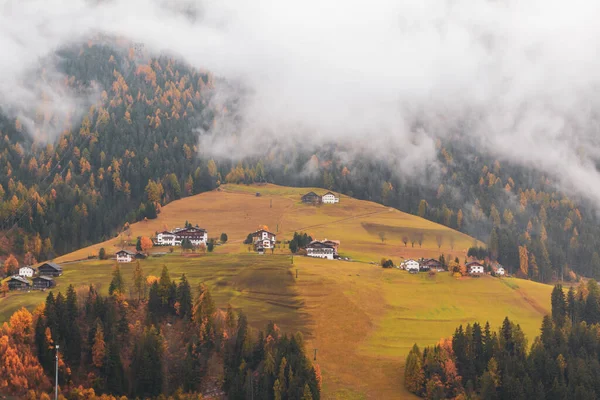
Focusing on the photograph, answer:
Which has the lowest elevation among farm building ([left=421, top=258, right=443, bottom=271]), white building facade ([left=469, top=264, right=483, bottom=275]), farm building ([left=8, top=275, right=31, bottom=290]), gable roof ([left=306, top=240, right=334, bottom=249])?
farm building ([left=8, top=275, right=31, bottom=290])

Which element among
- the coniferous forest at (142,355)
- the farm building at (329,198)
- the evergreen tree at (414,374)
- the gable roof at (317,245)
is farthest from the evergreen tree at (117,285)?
the farm building at (329,198)

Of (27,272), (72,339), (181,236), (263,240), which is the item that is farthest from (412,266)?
(27,272)

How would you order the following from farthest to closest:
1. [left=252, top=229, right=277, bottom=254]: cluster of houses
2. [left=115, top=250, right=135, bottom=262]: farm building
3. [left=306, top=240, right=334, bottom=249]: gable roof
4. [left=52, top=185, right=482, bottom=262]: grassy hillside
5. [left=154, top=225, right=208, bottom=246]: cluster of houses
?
[left=52, top=185, right=482, bottom=262]: grassy hillside, [left=154, top=225, right=208, bottom=246]: cluster of houses, [left=306, top=240, right=334, bottom=249]: gable roof, [left=252, top=229, right=277, bottom=254]: cluster of houses, [left=115, top=250, right=135, bottom=262]: farm building

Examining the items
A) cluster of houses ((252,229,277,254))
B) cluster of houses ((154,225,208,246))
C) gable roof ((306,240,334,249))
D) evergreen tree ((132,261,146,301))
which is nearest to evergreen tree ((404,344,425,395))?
evergreen tree ((132,261,146,301))

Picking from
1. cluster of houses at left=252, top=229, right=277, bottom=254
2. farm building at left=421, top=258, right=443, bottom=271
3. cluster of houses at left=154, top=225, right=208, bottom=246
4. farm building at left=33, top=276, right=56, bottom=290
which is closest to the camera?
farm building at left=33, top=276, right=56, bottom=290

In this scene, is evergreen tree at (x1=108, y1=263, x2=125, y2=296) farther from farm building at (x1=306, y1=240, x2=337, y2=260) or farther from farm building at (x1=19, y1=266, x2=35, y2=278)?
farm building at (x1=306, y1=240, x2=337, y2=260)

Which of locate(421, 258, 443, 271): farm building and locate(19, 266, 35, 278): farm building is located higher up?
locate(421, 258, 443, 271): farm building

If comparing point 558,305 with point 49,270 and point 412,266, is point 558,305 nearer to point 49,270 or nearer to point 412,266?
point 412,266
